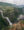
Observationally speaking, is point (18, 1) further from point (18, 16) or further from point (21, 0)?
point (18, 16)

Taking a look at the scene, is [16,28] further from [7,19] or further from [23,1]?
[23,1]

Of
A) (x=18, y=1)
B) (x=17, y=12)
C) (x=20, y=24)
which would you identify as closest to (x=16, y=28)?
(x=20, y=24)

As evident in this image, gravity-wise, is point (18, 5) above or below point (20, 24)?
above

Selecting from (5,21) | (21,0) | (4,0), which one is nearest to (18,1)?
(21,0)

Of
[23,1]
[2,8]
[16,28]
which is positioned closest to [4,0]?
[2,8]

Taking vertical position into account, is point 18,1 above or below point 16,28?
above

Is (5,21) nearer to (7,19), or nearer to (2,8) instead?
(7,19)

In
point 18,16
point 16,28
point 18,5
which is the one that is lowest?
point 16,28
